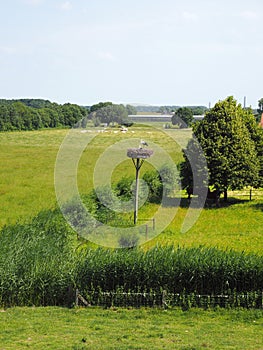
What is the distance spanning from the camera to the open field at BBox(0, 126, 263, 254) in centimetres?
2064

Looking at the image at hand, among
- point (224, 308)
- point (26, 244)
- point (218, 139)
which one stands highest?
point (218, 139)

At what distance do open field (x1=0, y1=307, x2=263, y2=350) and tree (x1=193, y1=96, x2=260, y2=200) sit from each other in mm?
14728

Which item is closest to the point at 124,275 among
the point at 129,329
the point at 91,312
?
the point at 91,312

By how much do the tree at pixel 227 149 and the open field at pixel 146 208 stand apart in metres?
1.43

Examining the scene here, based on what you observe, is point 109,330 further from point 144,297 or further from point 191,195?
point 191,195

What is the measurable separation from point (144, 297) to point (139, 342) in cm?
277

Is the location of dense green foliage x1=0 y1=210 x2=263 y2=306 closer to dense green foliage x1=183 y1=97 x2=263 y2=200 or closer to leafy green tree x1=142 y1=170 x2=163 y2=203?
dense green foliage x1=183 y1=97 x2=263 y2=200

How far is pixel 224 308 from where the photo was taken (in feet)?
42.7

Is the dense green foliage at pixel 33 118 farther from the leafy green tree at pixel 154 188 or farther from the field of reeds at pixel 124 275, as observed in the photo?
the field of reeds at pixel 124 275

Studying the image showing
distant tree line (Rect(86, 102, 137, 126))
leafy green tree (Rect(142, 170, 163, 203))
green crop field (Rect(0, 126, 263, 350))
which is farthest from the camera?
leafy green tree (Rect(142, 170, 163, 203))

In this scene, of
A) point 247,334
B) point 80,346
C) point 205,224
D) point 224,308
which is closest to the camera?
point 80,346

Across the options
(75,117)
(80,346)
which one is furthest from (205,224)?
(75,117)

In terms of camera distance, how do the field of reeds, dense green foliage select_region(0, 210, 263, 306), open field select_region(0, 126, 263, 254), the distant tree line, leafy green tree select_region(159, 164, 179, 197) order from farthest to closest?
1. leafy green tree select_region(159, 164, 179, 197)
2. the distant tree line
3. open field select_region(0, 126, 263, 254)
4. dense green foliage select_region(0, 210, 263, 306)
5. the field of reeds

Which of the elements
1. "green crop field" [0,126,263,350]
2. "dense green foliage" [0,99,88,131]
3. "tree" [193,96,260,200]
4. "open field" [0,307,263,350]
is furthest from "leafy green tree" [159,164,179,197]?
"dense green foliage" [0,99,88,131]
